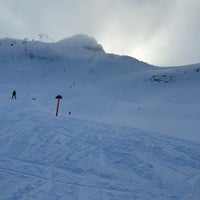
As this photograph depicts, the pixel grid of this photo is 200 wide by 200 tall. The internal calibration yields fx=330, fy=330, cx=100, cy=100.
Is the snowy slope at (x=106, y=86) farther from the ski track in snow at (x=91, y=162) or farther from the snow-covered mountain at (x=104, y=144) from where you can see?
the ski track in snow at (x=91, y=162)

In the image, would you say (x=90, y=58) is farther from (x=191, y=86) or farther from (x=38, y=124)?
(x=38, y=124)

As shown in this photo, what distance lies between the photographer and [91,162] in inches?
470

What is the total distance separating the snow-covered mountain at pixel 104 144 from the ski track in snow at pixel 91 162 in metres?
0.03

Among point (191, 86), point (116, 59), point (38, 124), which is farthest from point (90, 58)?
point (38, 124)

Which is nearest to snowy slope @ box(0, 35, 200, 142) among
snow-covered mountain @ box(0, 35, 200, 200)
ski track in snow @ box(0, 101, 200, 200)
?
snow-covered mountain @ box(0, 35, 200, 200)

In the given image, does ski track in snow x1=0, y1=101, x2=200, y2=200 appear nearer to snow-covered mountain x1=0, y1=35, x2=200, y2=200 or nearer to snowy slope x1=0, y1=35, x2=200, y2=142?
snow-covered mountain x1=0, y1=35, x2=200, y2=200

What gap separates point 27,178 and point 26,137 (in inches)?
191

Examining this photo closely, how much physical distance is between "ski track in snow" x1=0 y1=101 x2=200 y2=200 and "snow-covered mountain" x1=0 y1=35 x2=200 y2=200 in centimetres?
3

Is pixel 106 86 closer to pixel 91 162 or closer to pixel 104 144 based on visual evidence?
pixel 104 144

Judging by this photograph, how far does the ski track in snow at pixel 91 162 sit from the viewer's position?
9.35 metres

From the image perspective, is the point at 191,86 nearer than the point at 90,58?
Yes

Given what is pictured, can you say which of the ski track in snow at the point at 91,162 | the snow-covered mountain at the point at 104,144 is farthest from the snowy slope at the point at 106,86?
the ski track in snow at the point at 91,162

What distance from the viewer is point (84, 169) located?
11.2 m

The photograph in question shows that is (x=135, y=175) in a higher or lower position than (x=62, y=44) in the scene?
lower
